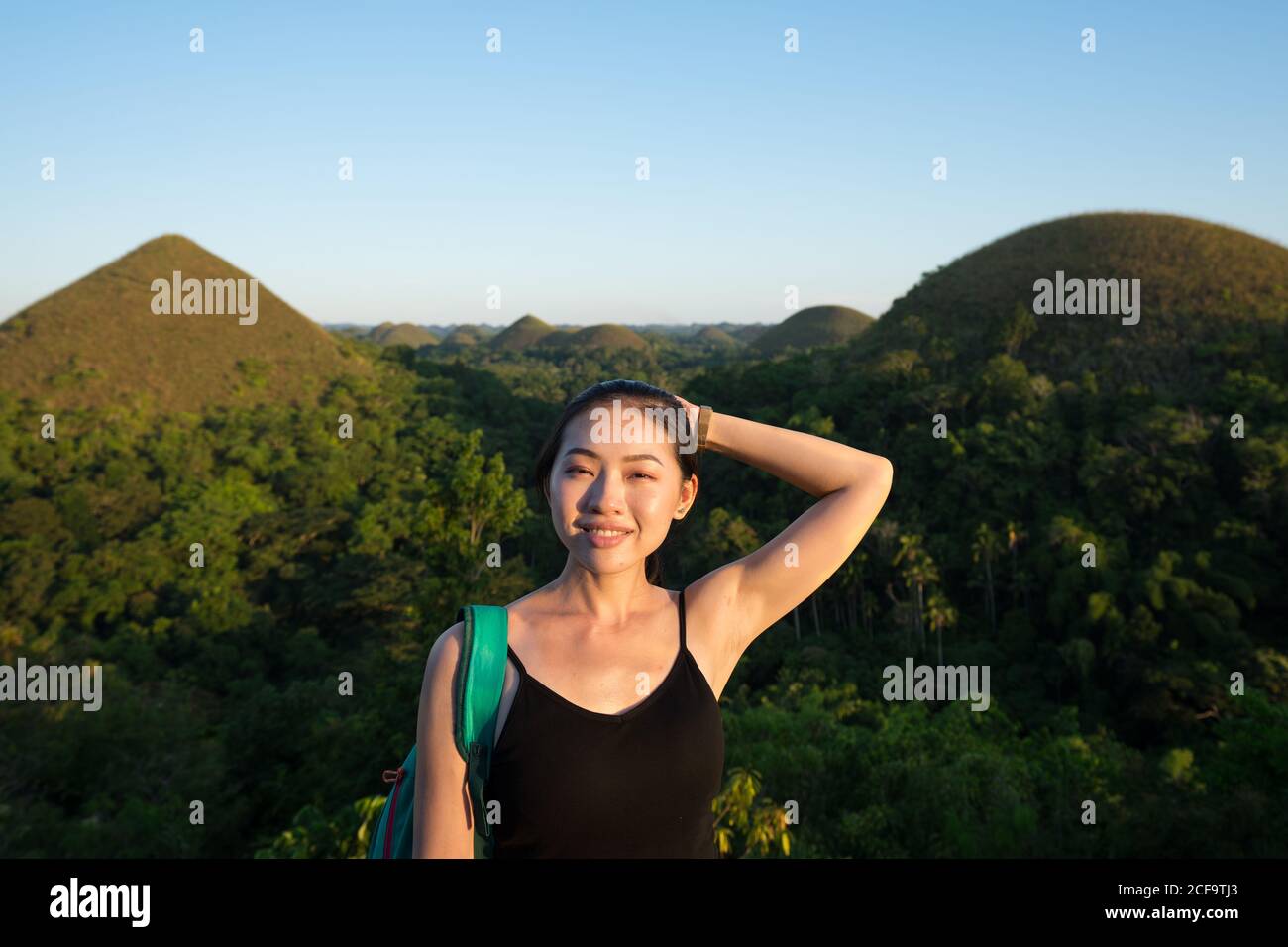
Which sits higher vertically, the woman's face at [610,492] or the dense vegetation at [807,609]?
the woman's face at [610,492]

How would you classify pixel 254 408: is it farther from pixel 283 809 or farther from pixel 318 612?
pixel 283 809

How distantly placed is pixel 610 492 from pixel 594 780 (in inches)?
21.0

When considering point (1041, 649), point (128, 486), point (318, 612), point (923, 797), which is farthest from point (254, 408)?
point (923, 797)

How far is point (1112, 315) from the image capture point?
142 ft

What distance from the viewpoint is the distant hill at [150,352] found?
61.9 meters
